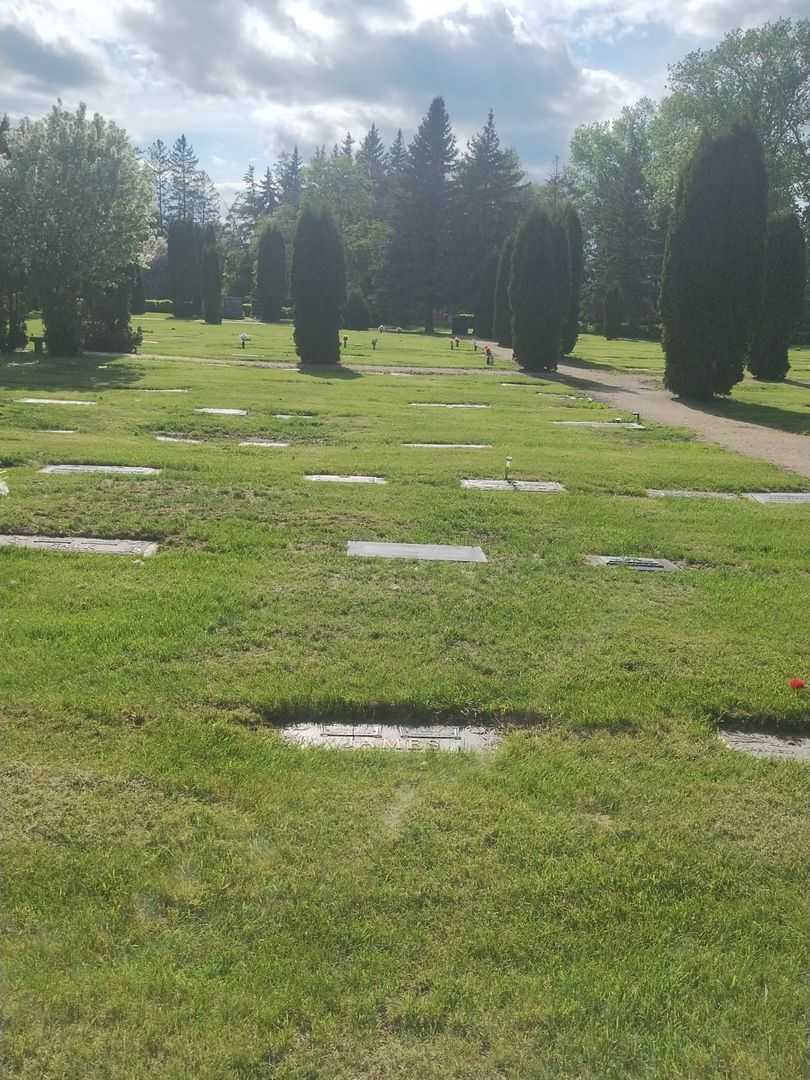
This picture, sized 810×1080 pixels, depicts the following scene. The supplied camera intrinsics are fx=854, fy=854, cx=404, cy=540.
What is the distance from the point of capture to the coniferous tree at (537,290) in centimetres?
2289

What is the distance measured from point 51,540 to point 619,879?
4.50 metres

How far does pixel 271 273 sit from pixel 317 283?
2602 cm

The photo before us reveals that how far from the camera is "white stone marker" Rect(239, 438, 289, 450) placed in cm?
1005

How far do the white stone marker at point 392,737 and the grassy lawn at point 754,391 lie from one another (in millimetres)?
12009

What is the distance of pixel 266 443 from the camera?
34.2 ft

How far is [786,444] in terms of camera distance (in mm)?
12070

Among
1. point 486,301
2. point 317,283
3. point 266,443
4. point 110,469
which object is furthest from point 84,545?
point 486,301

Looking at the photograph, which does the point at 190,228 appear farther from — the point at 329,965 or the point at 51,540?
the point at 329,965

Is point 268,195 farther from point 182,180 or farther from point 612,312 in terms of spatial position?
point 612,312

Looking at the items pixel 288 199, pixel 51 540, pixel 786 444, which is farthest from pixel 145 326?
pixel 288 199

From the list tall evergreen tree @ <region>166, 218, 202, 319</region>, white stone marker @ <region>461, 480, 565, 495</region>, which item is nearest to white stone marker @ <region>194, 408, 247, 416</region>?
white stone marker @ <region>461, 480, 565, 495</region>

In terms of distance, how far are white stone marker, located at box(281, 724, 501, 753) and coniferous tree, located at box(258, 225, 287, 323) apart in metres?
46.2

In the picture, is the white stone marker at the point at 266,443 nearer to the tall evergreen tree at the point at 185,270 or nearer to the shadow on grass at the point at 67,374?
the shadow on grass at the point at 67,374

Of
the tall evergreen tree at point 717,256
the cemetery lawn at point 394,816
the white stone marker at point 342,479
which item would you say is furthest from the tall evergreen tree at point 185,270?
the cemetery lawn at point 394,816
